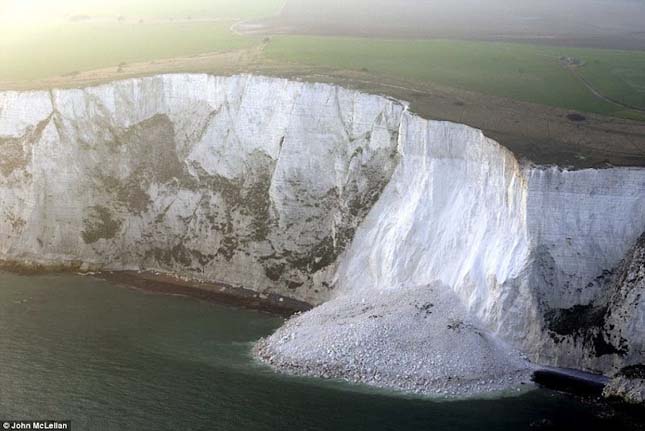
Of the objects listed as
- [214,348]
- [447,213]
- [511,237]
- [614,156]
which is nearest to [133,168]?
[214,348]

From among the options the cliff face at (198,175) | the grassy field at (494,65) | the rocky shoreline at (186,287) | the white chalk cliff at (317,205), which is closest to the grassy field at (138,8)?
the grassy field at (494,65)

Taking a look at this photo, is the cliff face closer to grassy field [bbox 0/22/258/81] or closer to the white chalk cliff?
the white chalk cliff

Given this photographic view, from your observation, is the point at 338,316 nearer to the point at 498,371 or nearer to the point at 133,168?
the point at 498,371

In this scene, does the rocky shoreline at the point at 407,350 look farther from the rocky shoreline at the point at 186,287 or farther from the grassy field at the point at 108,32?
the grassy field at the point at 108,32

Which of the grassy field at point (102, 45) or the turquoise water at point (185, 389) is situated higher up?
the grassy field at point (102, 45)

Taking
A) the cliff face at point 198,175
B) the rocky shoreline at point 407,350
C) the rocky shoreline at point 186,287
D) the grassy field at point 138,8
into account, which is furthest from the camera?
the grassy field at point 138,8

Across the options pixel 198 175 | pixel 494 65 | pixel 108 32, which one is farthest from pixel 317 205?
pixel 108 32
